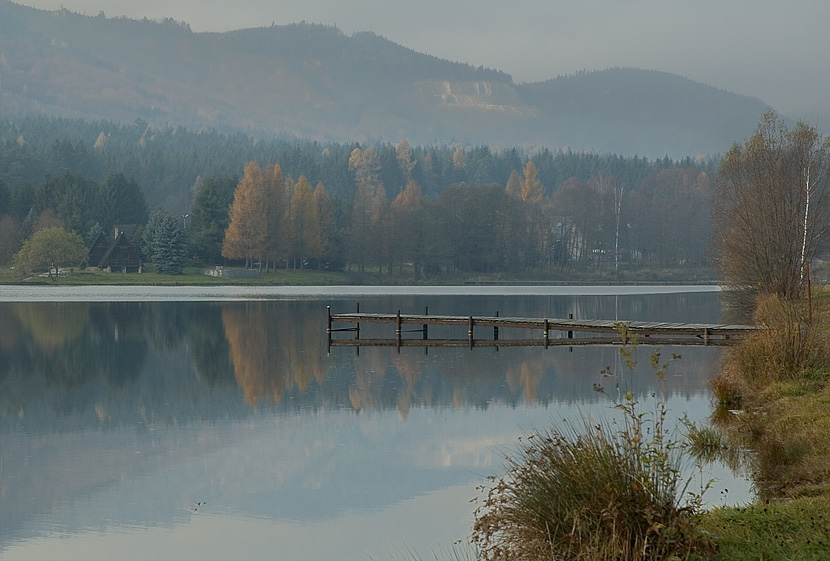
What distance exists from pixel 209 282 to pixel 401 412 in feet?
229

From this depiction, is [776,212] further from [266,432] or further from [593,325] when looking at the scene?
[266,432]

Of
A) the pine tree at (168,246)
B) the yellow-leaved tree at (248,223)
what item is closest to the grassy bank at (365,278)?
the pine tree at (168,246)

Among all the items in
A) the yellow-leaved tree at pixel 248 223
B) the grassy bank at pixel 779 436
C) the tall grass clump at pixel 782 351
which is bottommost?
the grassy bank at pixel 779 436

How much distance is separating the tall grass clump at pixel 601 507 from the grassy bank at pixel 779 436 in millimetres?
823

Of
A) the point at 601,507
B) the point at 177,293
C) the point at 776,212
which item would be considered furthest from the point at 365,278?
the point at 601,507

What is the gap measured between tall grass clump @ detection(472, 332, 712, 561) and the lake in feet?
12.5

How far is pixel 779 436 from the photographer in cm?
1505

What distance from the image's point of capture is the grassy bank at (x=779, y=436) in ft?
30.1

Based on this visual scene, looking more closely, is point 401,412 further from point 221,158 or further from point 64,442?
point 221,158

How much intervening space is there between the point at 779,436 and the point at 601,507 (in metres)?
7.85

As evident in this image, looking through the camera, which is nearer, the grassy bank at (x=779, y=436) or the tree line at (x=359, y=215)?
the grassy bank at (x=779, y=436)

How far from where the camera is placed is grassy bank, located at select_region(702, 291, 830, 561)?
30.1 feet

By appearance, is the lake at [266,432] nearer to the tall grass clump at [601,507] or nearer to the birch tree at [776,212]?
the tall grass clump at [601,507]

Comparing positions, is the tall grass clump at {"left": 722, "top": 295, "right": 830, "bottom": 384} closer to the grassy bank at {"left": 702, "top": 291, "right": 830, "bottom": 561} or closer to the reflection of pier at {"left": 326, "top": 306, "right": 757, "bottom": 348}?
the grassy bank at {"left": 702, "top": 291, "right": 830, "bottom": 561}
